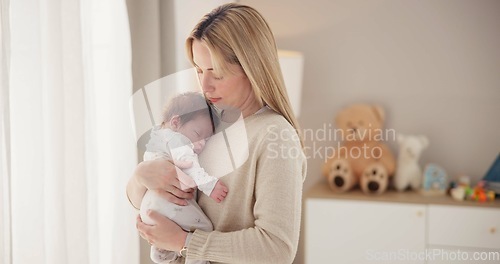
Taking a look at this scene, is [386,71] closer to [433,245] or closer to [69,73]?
[433,245]

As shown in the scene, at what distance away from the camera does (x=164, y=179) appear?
1.21m

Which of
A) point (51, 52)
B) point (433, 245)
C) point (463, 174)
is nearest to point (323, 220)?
point (433, 245)

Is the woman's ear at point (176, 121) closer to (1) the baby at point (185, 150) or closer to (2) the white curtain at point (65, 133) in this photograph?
(1) the baby at point (185, 150)

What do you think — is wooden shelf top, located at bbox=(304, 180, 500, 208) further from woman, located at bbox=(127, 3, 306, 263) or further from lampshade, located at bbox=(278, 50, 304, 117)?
woman, located at bbox=(127, 3, 306, 263)

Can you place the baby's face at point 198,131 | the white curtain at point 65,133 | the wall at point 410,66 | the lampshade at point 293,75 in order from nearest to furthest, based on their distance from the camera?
the baby's face at point 198,131, the white curtain at point 65,133, the lampshade at point 293,75, the wall at point 410,66

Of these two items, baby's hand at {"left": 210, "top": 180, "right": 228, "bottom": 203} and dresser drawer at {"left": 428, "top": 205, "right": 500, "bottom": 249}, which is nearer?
baby's hand at {"left": 210, "top": 180, "right": 228, "bottom": 203}

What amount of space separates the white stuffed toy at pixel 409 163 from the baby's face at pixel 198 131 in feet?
6.25

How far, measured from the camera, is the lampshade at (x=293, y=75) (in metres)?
2.89

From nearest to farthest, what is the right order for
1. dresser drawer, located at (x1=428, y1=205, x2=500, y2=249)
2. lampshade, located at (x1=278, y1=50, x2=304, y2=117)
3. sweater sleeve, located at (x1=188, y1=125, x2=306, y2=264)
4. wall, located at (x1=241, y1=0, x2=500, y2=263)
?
sweater sleeve, located at (x1=188, y1=125, x2=306, y2=264), dresser drawer, located at (x1=428, y1=205, x2=500, y2=249), lampshade, located at (x1=278, y1=50, x2=304, y2=117), wall, located at (x1=241, y1=0, x2=500, y2=263)

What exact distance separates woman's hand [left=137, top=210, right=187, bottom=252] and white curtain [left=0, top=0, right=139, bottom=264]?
0.53 meters

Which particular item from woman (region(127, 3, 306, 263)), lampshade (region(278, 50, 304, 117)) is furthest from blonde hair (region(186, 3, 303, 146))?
lampshade (region(278, 50, 304, 117))

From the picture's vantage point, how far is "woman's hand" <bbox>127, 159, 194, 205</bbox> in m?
1.19

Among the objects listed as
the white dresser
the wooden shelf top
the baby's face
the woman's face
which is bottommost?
the white dresser

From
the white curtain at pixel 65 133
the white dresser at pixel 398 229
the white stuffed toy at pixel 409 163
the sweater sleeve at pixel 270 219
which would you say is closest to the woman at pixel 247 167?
the sweater sleeve at pixel 270 219
